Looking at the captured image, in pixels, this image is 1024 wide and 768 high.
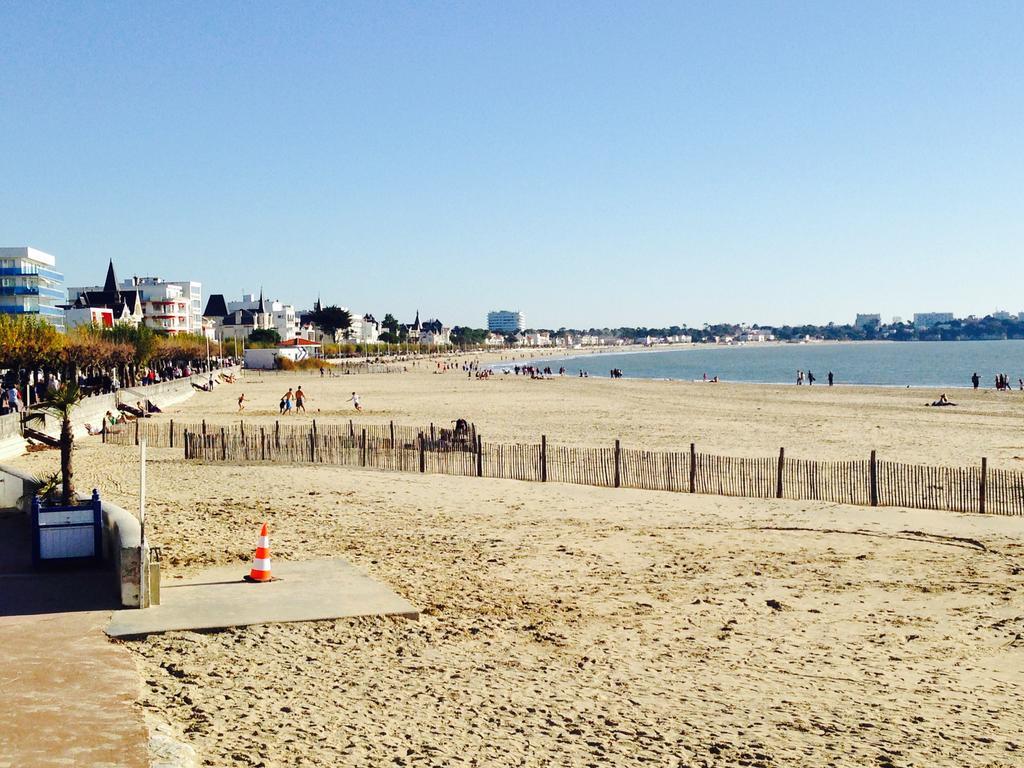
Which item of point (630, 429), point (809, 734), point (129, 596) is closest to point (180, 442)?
point (630, 429)

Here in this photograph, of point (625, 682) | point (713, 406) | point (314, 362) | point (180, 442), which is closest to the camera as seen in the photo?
point (625, 682)

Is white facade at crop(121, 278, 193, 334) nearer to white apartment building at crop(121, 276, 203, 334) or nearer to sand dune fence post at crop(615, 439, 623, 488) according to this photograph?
white apartment building at crop(121, 276, 203, 334)

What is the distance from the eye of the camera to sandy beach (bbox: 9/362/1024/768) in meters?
8.69

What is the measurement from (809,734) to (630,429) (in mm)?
35531

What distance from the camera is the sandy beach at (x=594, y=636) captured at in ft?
28.5

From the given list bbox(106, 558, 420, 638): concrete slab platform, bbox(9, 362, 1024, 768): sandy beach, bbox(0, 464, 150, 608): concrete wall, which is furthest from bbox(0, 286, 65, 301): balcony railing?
bbox(106, 558, 420, 638): concrete slab platform

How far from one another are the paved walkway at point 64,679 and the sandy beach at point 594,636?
1.29ft

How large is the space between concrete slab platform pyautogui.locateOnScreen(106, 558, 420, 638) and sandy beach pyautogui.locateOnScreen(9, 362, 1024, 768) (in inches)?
13.0

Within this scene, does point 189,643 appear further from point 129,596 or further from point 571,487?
point 571,487

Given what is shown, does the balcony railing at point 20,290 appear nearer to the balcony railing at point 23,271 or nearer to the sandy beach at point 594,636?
the balcony railing at point 23,271

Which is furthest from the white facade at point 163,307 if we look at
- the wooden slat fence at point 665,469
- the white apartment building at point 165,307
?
the wooden slat fence at point 665,469

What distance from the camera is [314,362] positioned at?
426ft

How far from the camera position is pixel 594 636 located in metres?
12.0

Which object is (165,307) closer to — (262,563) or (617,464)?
(617,464)
